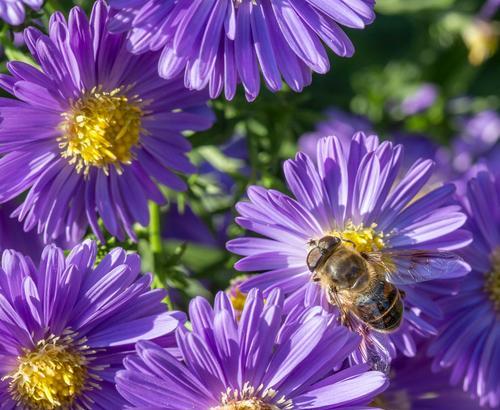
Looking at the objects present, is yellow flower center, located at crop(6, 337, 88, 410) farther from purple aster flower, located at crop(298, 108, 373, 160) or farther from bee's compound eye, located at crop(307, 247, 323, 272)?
purple aster flower, located at crop(298, 108, 373, 160)

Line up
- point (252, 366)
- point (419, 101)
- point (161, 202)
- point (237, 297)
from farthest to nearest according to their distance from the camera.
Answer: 1. point (419, 101)
2. point (237, 297)
3. point (161, 202)
4. point (252, 366)

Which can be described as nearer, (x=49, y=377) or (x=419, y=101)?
(x=49, y=377)

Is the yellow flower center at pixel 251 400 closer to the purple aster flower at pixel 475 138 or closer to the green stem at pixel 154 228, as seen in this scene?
the green stem at pixel 154 228

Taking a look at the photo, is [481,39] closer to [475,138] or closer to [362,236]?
[475,138]

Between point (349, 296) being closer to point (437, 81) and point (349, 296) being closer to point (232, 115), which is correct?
point (232, 115)

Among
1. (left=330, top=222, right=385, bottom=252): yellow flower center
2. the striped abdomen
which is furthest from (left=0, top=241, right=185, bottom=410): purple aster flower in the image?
(left=330, top=222, right=385, bottom=252): yellow flower center

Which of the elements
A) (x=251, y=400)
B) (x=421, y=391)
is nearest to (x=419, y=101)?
(x=421, y=391)
